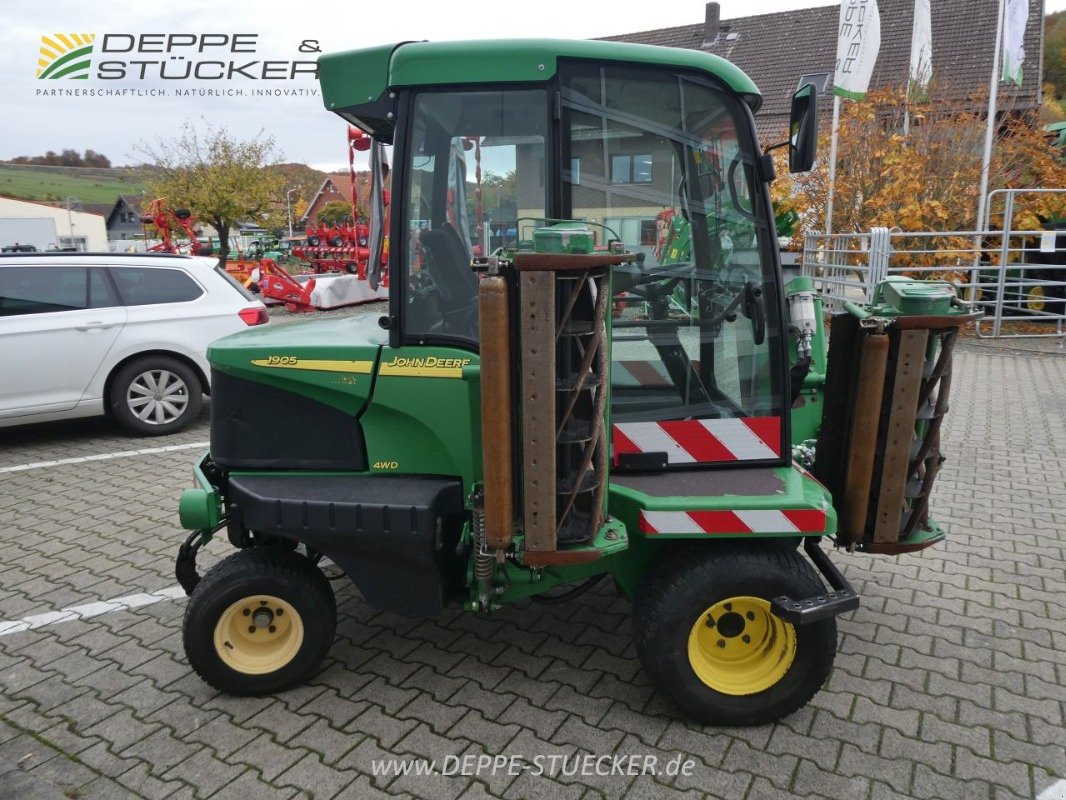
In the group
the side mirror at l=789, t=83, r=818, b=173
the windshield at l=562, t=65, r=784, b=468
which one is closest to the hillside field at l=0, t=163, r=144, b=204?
the windshield at l=562, t=65, r=784, b=468

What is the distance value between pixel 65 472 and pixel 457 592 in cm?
451

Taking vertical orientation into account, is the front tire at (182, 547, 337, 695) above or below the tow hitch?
below

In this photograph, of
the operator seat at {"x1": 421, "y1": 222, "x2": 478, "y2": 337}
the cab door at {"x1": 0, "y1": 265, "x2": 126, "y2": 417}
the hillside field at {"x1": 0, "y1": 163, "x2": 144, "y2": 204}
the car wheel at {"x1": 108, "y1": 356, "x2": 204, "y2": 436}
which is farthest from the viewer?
the hillside field at {"x1": 0, "y1": 163, "x2": 144, "y2": 204}

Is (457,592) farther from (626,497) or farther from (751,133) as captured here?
(751,133)

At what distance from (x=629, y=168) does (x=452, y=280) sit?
29.8 inches

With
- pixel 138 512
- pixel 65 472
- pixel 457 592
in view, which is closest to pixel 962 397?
pixel 457 592

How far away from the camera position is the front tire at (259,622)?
3.01 m

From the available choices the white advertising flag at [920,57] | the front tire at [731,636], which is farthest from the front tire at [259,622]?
the white advertising flag at [920,57]

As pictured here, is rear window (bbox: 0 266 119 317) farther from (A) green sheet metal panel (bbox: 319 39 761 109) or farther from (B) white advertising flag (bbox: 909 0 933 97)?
(B) white advertising flag (bbox: 909 0 933 97)

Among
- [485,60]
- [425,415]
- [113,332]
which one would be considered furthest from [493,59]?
[113,332]

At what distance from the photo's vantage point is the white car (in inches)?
257

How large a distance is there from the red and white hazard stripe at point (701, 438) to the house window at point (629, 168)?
905 millimetres

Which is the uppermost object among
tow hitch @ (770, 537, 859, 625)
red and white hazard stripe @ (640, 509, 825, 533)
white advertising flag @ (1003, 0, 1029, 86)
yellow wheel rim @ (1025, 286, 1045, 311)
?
white advertising flag @ (1003, 0, 1029, 86)

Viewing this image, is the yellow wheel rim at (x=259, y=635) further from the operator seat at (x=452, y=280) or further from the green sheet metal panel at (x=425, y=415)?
the operator seat at (x=452, y=280)
